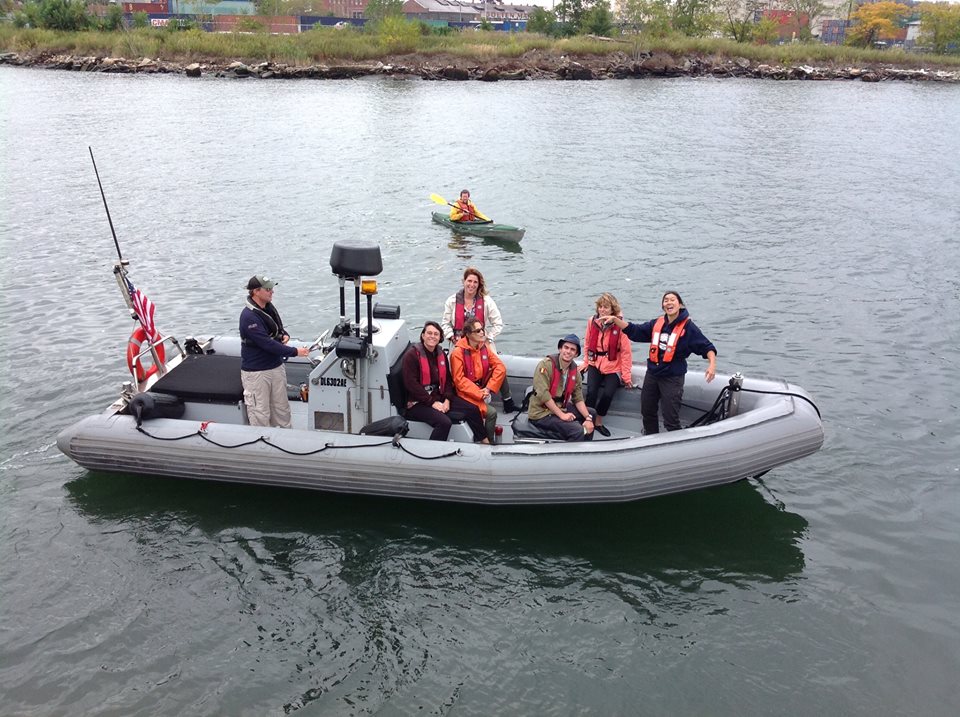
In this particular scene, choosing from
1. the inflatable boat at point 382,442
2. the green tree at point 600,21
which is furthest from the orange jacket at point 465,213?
the green tree at point 600,21

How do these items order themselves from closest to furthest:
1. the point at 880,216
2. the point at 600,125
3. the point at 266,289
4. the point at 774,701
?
1. the point at 774,701
2. the point at 266,289
3. the point at 880,216
4. the point at 600,125

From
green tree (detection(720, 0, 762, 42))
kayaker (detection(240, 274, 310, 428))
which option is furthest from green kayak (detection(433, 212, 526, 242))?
green tree (detection(720, 0, 762, 42))

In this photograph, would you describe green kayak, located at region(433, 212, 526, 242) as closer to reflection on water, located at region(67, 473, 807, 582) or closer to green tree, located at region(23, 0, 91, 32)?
reflection on water, located at region(67, 473, 807, 582)

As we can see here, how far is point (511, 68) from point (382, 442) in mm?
50482

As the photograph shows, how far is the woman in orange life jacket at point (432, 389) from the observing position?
24.8 ft

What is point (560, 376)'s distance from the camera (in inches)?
311

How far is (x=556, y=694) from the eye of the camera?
19.5 feet

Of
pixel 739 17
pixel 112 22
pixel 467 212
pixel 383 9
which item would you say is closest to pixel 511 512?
pixel 467 212

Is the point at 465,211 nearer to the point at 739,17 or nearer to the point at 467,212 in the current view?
the point at 467,212

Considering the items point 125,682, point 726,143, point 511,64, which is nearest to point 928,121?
point 726,143

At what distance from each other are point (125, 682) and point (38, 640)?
0.89 meters

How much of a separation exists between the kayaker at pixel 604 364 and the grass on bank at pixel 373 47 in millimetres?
49177

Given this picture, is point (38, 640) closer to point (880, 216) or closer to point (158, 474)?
point (158, 474)

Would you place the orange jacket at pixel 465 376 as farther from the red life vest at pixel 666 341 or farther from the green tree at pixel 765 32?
the green tree at pixel 765 32
